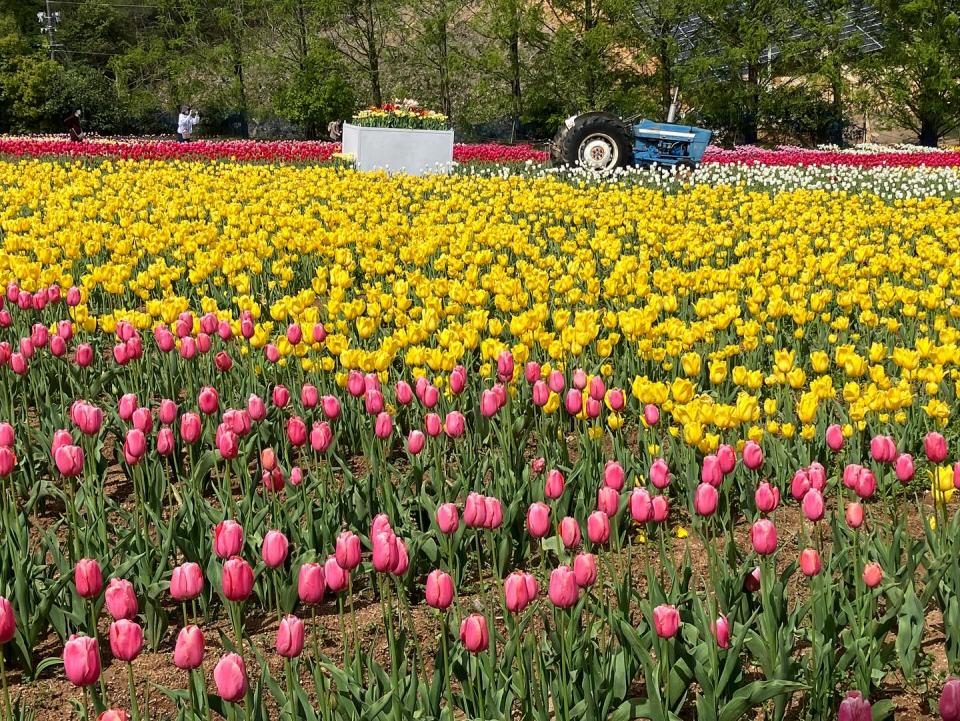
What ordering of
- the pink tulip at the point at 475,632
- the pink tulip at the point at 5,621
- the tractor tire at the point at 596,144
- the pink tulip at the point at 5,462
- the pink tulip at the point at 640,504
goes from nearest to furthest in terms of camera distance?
the pink tulip at the point at 5,621 < the pink tulip at the point at 475,632 < the pink tulip at the point at 640,504 < the pink tulip at the point at 5,462 < the tractor tire at the point at 596,144

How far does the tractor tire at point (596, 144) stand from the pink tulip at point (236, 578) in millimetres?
17214

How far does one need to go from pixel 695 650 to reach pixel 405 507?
166 cm

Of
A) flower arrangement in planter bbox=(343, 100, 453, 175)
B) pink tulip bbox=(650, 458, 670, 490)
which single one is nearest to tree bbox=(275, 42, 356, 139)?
flower arrangement in planter bbox=(343, 100, 453, 175)

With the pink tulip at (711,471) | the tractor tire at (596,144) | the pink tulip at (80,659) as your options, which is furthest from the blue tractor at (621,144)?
the pink tulip at (80,659)

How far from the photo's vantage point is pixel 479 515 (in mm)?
2658

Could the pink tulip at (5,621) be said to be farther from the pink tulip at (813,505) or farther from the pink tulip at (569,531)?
the pink tulip at (813,505)

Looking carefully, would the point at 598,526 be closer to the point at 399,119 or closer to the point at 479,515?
the point at 479,515

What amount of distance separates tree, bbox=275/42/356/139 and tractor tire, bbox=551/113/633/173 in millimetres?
26648

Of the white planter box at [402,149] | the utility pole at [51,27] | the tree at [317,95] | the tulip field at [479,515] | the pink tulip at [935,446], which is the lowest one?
the tulip field at [479,515]

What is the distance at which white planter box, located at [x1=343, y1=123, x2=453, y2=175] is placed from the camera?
20.8 meters

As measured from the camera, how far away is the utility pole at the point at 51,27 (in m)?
54.2

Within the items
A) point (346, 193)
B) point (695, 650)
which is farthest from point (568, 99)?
point (695, 650)

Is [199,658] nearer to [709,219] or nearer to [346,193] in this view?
[709,219]

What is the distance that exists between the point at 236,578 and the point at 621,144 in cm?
1768
